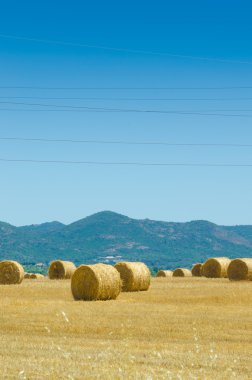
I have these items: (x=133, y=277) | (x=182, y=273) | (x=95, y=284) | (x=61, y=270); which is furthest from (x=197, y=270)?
(x=95, y=284)

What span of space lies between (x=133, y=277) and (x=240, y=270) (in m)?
13.0

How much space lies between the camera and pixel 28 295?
35.8m

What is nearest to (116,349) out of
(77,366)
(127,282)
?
(77,366)

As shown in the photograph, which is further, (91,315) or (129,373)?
(91,315)

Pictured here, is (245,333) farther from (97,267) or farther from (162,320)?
(97,267)

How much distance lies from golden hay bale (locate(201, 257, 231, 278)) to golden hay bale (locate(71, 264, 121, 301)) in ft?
82.8

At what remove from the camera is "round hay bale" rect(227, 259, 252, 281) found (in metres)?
49.1

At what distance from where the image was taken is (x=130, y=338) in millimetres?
18859

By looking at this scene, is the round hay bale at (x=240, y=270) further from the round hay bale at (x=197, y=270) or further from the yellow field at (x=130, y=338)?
the round hay bale at (x=197, y=270)

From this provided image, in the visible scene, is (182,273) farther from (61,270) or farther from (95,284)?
(95,284)

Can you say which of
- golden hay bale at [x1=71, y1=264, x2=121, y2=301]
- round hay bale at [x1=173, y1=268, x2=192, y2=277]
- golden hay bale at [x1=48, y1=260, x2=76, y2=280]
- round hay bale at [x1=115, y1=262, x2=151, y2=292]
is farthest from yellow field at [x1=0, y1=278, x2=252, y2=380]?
round hay bale at [x1=173, y1=268, x2=192, y2=277]

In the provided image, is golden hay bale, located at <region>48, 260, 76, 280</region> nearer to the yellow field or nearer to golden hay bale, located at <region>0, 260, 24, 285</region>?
golden hay bale, located at <region>0, 260, 24, 285</region>

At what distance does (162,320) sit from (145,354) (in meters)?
7.46

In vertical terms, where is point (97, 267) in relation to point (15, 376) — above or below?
above
